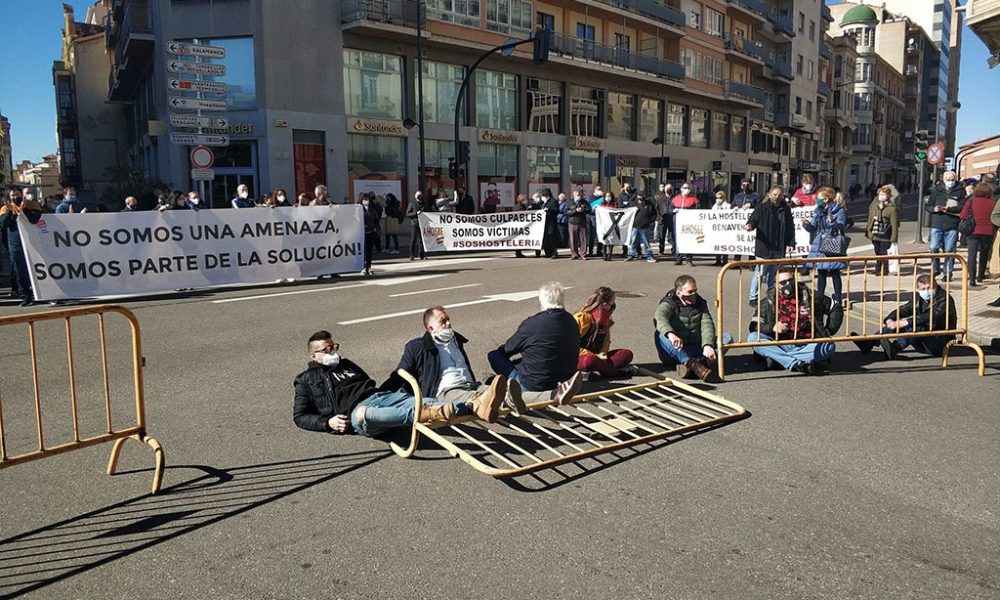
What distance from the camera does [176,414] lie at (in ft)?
19.3

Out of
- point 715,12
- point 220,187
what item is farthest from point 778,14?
point 220,187

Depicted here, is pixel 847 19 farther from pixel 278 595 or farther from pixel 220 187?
pixel 278 595

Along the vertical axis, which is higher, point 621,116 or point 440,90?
point 621,116

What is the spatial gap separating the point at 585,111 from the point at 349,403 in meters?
36.1

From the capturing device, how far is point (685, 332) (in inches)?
286

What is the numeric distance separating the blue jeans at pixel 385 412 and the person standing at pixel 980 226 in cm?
1182

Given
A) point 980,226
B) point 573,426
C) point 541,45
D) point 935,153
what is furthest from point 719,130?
point 573,426

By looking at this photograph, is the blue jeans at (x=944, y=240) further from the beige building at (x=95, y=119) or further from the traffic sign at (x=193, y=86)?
the beige building at (x=95, y=119)

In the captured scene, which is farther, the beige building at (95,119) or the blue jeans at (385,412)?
the beige building at (95,119)

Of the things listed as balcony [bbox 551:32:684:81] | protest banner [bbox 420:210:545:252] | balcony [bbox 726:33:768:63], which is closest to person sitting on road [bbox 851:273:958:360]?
protest banner [bbox 420:210:545:252]

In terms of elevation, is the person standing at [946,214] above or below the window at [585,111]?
below

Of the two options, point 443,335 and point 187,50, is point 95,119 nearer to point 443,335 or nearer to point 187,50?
point 187,50

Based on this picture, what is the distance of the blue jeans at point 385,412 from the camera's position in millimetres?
5051

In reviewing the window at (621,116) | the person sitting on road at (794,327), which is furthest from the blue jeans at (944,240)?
the window at (621,116)
